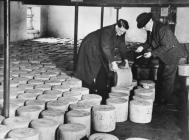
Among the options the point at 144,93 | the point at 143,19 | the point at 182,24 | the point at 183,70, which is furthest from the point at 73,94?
the point at 182,24

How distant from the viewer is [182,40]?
13.0 metres

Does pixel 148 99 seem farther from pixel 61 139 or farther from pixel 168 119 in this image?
pixel 61 139

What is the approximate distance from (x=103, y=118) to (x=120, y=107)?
20.3 inches

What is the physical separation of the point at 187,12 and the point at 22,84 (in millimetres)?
9849

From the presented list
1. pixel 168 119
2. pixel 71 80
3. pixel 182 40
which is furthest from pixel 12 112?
pixel 182 40

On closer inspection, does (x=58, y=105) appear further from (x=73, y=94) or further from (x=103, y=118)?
(x=103, y=118)

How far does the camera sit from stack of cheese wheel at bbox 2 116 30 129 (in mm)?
3340

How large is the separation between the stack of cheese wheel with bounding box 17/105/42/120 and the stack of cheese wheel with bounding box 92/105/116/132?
78 cm

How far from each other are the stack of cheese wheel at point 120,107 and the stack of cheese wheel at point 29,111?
3.73ft

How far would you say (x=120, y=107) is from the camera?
4484 mm

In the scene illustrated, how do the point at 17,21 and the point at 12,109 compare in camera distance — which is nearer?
the point at 12,109

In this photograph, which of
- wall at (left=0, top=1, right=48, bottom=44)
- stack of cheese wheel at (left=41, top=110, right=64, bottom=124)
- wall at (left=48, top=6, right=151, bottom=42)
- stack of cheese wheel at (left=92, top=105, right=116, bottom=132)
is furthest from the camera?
wall at (left=48, top=6, right=151, bottom=42)

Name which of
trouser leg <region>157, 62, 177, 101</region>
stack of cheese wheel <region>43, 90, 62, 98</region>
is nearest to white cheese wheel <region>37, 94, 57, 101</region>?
stack of cheese wheel <region>43, 90, 62, 98</region>

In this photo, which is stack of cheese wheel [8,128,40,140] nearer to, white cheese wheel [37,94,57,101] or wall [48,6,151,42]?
white cheese wheel [37,94,57,101]
